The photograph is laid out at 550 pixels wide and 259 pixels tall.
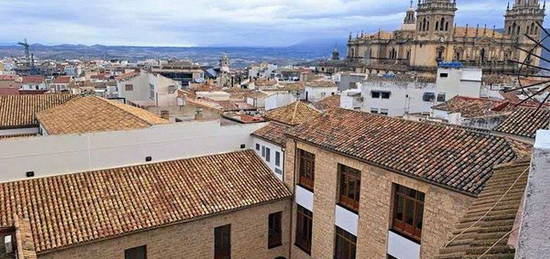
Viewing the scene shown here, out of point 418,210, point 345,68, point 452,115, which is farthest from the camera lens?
point 345,68

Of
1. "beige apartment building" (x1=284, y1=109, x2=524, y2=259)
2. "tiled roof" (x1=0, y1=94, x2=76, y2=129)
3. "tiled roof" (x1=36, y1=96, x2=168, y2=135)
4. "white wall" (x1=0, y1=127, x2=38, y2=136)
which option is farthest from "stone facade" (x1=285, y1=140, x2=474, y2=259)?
"tiled roof" (x1=0, y1=94, x2=76, y2=129)

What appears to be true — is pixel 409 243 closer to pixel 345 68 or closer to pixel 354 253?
pixel 354 253

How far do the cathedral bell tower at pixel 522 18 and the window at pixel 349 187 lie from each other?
92.0 metres

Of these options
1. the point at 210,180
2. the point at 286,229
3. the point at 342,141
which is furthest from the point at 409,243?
the point at 210,180

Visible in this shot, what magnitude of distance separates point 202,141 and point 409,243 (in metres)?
11.9

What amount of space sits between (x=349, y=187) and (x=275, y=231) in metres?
5.61

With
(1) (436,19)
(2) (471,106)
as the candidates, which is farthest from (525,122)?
(1) (436,19)

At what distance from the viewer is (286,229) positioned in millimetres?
20812

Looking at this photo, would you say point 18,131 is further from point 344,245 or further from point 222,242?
point 344,245

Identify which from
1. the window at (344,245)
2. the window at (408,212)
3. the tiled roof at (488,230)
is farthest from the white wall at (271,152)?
the tiled roof at (488,230)

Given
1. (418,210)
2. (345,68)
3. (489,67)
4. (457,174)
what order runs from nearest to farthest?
(457,174)
(418,210)
(489,67)
(345,68)

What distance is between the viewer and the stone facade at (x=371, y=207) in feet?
42.9

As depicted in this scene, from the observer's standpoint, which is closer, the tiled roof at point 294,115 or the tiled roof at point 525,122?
the tiled roof at point 525,122

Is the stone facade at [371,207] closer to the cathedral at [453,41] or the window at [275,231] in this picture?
the window at [275,231]
